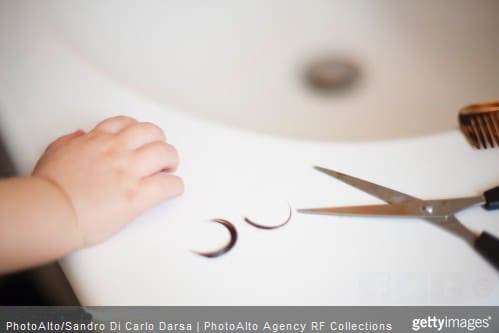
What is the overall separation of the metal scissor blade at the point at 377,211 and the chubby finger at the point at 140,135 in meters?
0.11

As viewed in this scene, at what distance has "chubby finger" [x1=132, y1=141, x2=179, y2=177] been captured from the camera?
0.33 m

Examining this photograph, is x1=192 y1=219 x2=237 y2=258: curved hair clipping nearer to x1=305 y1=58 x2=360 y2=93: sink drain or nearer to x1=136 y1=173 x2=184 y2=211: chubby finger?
x1=136 y1=173 x2=184 y2=211: chubby finger

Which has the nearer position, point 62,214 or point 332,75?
point 62,214

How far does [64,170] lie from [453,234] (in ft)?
0.79

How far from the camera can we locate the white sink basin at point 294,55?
49 cm

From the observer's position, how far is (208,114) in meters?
0.50

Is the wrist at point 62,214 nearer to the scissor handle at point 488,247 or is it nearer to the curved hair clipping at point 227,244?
the curved hair clipping at point 227,244

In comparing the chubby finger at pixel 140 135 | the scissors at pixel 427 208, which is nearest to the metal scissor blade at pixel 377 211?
the scissors at pixel 427 208

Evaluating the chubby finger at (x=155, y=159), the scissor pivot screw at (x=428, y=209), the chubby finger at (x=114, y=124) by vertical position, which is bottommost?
the scissor pivot screw at (x=428, y=209)

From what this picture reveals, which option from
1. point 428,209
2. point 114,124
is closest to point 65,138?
point 114,124

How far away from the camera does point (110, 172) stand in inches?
13.0

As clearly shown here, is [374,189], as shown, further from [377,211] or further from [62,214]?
[62,214]

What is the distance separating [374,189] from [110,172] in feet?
0.55

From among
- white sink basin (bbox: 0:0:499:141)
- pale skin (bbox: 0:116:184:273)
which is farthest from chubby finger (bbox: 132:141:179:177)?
white sink basin (bbox: 0:0:499:141)
